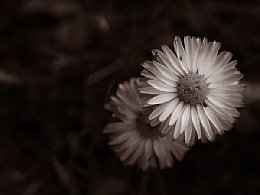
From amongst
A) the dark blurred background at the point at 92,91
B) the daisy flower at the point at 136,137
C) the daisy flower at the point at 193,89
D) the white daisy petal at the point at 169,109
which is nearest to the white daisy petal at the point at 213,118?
the daisy flower at the point at 193,89

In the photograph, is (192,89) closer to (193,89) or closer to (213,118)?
(193,89)

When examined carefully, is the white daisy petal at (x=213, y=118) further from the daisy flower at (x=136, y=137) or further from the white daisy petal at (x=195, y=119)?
the daisy flower at (x=136, y=137)

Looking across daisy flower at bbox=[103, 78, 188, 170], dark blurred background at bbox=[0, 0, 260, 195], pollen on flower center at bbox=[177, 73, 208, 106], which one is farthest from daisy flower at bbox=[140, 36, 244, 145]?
dark blurred background at bbox=[0, 0, 260, 195]

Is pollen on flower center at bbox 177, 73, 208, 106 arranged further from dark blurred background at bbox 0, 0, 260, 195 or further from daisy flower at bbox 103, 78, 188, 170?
dark blurred background at bbox 0, 0, 260, 195

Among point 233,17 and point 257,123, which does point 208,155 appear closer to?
point 257,123

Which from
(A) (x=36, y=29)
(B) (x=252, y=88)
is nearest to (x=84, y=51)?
(A) (x=36, y=29)

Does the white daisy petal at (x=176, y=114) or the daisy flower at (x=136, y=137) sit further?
the daisy flower at (x=136, y=137)

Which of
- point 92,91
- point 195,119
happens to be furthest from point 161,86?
point 92,91
